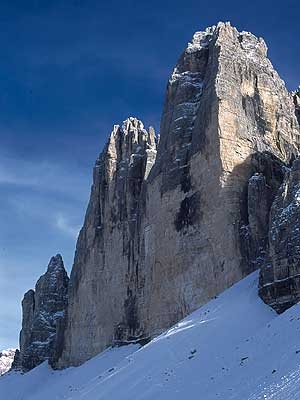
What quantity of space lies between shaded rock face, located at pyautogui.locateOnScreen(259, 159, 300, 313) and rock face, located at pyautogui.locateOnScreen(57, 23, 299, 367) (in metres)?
6.18

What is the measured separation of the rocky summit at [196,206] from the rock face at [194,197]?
89 mm

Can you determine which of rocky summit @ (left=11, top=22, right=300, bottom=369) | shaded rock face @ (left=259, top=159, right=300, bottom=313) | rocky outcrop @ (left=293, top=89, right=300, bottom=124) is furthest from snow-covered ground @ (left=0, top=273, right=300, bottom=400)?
rocky outcrop @ (left=293, top=89, right=300, bottom=124)

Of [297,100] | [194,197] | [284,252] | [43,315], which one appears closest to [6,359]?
[43,315]

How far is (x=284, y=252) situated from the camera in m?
31.2

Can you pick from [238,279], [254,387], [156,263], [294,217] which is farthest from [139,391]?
[156,263]

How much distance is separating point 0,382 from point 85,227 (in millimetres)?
20968

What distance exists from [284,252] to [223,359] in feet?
28.9

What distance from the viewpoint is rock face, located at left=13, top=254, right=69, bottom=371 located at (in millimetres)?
72938

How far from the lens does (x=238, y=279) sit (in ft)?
128

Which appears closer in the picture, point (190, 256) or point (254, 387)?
point (254, 387)

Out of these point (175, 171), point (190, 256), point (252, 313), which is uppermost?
point (175, 171)

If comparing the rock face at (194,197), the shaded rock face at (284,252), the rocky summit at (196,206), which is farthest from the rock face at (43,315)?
the shaded rock face at (284,252)

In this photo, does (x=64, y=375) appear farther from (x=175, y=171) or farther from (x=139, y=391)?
(x=139, y=391)

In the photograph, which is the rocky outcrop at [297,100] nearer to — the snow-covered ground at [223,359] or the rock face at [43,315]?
the snow-covered ground at [223,359]
